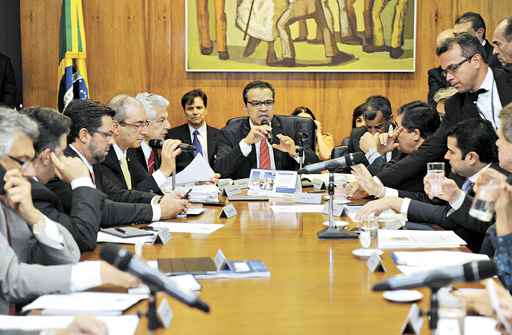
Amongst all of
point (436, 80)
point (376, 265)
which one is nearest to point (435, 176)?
point (376, 265)

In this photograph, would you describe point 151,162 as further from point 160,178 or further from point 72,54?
point 72,54

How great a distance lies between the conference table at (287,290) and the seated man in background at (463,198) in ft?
1.49

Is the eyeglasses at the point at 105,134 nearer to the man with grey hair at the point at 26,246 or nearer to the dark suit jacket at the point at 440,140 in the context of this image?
the man with grey hair at the point at 26,246

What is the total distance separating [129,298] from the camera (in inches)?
81.7

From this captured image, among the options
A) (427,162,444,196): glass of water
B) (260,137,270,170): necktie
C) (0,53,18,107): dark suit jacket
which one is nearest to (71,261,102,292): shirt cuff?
(427,162,444,196): glass of water

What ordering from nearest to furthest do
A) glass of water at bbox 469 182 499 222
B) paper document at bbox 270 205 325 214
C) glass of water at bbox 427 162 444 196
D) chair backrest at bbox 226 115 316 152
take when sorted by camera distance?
glass of water at bbox 469 182 499 222 < glass of water at bbox 427 162 444 196 < paper document at bbox 270 205 325 214 < chair backrest at bbox 226 115 316 152

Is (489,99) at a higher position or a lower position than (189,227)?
higher

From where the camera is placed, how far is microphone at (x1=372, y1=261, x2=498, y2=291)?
132 cm

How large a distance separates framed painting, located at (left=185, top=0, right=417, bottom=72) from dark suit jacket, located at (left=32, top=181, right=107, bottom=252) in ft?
13.6

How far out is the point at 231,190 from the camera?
4.48 m

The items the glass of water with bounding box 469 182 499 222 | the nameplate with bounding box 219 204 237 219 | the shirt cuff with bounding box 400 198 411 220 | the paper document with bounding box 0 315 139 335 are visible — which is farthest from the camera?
the nameplate with bounding box 219 204 237 219

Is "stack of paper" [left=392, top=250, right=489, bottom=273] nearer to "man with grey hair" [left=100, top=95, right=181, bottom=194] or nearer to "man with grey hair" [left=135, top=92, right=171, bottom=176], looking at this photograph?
"man with grey hair" [left=100, top=95, right=181, bottom=194]

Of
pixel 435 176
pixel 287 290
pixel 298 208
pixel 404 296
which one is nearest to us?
pixel 404 296

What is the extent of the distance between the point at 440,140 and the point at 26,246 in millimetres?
2562
